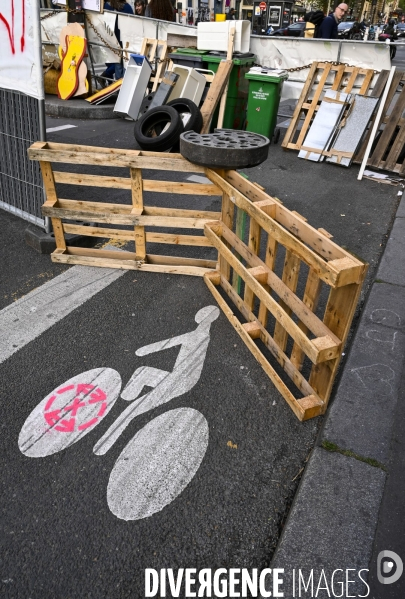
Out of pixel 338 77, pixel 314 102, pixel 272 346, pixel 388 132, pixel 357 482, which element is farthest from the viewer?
pixel 314 102

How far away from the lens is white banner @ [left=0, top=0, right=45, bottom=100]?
4.29 meters

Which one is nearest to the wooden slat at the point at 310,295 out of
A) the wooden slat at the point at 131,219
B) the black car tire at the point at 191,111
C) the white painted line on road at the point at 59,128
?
the wooden slat at the point at 131,219

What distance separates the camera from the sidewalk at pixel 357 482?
2180 millimetres

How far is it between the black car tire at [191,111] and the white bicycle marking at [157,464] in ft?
22.2

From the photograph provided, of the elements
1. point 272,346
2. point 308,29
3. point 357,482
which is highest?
point 308,29

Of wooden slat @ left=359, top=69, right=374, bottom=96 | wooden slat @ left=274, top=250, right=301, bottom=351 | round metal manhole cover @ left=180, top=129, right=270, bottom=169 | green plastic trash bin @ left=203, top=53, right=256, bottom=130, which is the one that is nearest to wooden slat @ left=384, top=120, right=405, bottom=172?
wooden slat @ left=359, top=69, right=374, bottom=96

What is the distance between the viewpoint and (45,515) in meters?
2.37

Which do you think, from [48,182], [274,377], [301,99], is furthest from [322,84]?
[274,377]

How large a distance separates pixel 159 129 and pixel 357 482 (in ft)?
25.9

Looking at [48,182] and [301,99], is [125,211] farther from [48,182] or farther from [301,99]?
[301,99]

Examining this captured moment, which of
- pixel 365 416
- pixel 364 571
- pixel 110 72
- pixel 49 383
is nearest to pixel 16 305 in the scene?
pixel 49 383

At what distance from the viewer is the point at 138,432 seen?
9.34 ft

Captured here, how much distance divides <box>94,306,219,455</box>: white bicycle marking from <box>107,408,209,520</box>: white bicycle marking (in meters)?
0.14

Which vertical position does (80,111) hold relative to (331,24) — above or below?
below
